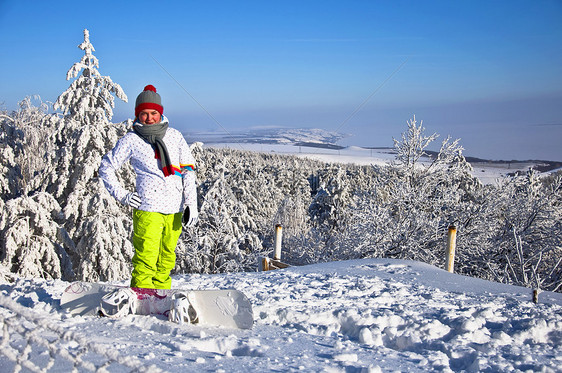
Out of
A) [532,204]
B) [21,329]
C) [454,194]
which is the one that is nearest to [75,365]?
[21,329]

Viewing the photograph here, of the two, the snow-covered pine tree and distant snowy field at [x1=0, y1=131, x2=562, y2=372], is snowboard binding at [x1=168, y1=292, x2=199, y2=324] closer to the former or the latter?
distant snowy field at [x1=0, y1=131, x2=562, y2=372]

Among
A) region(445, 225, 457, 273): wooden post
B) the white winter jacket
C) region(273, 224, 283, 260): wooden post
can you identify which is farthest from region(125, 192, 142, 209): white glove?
region(445, 225, 457, 273): wooden post

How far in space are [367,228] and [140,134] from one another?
11793mm

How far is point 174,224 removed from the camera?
4449 millimetres

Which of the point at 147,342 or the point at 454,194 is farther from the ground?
the point at 454,194

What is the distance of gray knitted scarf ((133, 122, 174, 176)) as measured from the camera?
4.22 m

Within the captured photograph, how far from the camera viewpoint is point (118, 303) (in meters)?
3.76

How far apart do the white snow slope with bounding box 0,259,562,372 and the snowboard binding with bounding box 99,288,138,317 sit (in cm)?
10

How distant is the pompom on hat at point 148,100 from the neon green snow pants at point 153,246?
44.3 inches

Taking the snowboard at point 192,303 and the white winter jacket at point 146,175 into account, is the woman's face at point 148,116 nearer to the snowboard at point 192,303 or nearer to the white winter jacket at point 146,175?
the white winter jacket at point 146,175

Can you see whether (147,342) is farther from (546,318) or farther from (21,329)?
(546,318)

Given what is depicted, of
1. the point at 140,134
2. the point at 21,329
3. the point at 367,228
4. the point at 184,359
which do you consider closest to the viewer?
the point at 184,359

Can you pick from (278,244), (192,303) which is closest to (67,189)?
(278,244)

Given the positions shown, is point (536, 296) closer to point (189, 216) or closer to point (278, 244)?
point (189, 216)
